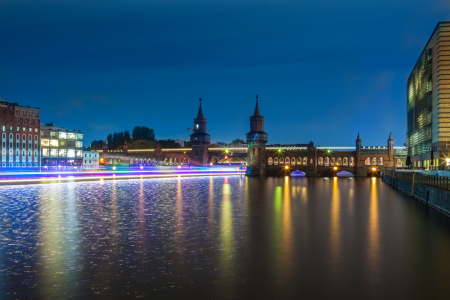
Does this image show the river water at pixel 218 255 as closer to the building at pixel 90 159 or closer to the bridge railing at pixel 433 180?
the bridge railing at pixel 433 180

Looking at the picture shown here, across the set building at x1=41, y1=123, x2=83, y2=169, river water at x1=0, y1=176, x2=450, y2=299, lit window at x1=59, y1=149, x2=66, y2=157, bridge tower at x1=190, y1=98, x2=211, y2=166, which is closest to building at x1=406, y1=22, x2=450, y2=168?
river water at x1=0, y1=176, x2=450, y2=299

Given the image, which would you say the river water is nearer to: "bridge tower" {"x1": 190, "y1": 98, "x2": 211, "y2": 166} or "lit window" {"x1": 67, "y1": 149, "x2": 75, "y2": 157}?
"lit window" {"x1": 67, "y1": 149, "x2": 75, "y2": 157}

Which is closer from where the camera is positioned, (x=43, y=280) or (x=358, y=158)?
(x=43, y=280)

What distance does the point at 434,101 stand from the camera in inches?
2842

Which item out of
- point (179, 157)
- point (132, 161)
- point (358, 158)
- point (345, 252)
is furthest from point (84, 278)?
point (132, 161)

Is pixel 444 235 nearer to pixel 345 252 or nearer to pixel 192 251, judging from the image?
pixel 345 252

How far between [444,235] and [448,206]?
311 inches

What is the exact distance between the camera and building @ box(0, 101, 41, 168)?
321 feet

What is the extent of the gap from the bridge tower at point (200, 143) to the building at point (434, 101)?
246 feet

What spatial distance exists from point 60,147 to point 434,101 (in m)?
92.3

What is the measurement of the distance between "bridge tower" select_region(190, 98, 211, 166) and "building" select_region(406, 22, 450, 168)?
2954 inches

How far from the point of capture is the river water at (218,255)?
11.2 m

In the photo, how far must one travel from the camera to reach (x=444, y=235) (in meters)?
20.0

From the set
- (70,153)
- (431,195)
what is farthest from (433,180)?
(70,153)
